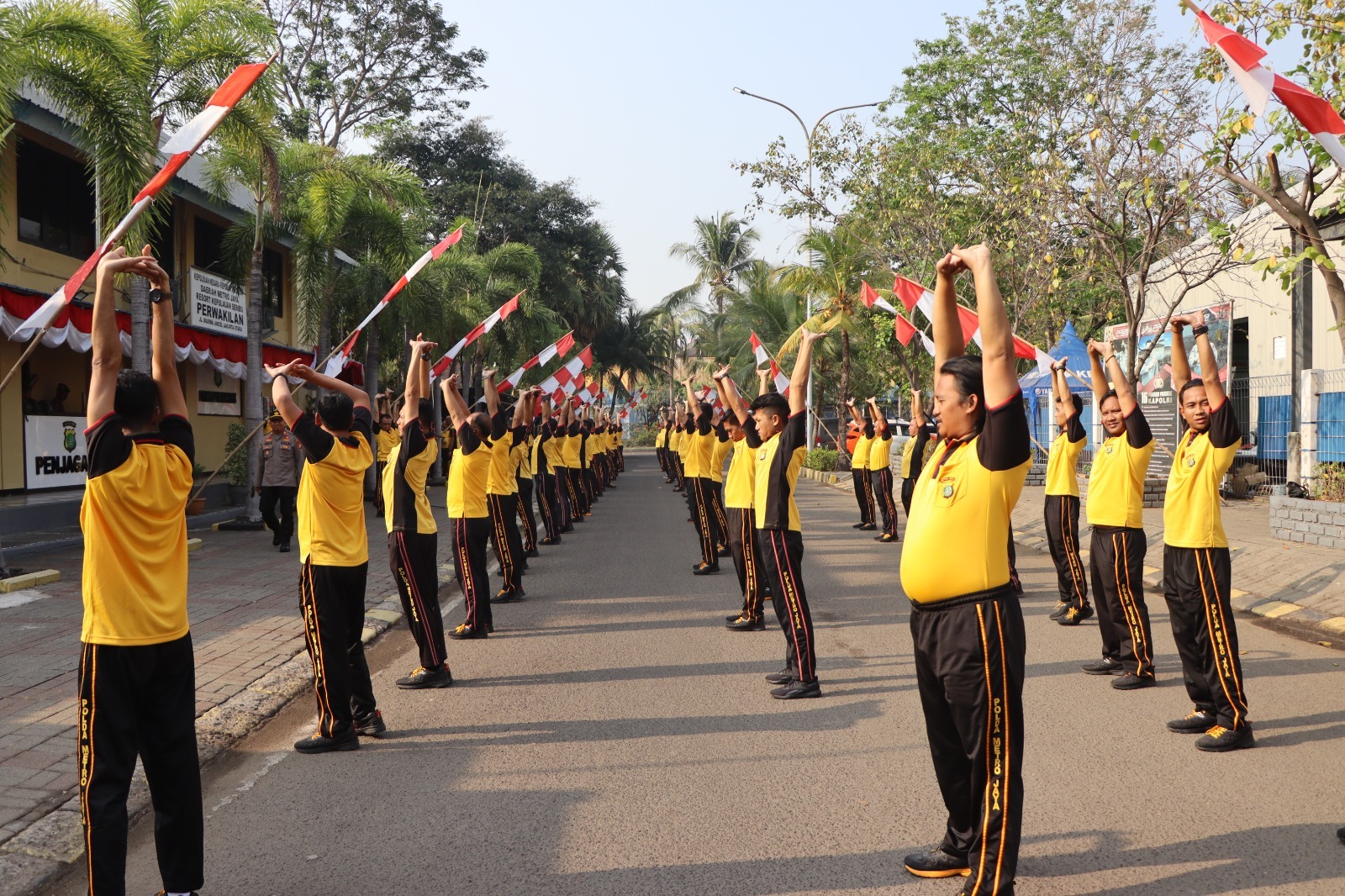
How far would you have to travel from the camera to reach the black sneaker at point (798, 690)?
21.1ft

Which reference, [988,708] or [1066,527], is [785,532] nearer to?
[988,708]

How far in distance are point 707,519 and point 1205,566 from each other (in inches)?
286

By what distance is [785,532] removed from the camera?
22.0 feet

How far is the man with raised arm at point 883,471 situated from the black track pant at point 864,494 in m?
0.49

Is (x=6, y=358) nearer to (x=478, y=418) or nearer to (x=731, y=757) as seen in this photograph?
(x=478, y=418)

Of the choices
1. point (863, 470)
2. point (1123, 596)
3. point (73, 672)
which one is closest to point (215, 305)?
point (863, 470)

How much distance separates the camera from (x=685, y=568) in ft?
41.4

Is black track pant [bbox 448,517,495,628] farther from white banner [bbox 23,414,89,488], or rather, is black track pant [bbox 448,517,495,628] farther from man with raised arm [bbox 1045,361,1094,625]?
white banner [bbox 23,414,89,488]

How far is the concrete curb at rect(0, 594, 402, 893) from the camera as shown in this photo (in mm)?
3980

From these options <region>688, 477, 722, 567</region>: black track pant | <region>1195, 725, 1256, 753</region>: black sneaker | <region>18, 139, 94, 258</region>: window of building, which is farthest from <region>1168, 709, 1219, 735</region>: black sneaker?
<region>18, 139, 94, 258</region>: window of building

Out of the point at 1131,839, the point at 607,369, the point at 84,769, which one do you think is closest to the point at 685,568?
the point at 1131,839

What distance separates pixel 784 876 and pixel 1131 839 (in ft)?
4.74

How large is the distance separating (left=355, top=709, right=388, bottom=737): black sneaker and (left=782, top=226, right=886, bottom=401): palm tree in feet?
78.3

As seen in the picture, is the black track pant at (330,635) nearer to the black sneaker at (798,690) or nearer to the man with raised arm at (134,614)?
the man with raised arm at (134,614)
